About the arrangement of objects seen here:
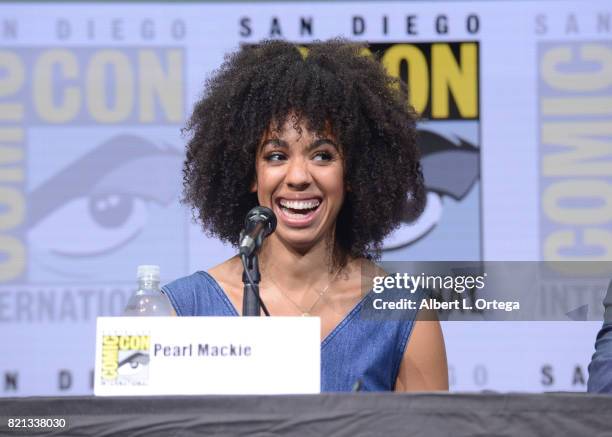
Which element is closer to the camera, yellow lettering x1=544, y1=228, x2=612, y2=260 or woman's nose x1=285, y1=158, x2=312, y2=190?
woman's nose x1=285, y1=158, x2=312, y2=190

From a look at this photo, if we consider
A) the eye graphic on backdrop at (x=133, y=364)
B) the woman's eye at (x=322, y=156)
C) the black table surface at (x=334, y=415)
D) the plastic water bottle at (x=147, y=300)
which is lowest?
the black table surface at (x=334, y=415)

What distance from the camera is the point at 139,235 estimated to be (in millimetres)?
3459

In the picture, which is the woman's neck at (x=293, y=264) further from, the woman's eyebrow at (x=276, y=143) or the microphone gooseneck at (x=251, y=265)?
the microphone gooseneck at (x=251, y=265)

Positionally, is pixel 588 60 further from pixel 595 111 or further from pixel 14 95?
pixel 14 95

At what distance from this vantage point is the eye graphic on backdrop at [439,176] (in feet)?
11.3

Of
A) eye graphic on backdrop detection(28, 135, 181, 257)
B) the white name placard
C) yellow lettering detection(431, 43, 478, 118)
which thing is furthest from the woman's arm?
eye graphic on backdrop detection(28, 135, 181, 257)

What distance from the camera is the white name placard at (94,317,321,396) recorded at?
155 centimetres

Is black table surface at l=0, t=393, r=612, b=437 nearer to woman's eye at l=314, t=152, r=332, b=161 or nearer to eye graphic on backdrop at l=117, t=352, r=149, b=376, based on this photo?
eye graphic on backdrop at l=117, t=352, r=149, b=376

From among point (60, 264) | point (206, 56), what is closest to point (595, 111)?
point (206, 56)

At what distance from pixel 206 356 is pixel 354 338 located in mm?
766

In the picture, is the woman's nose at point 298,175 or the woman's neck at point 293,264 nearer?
the woman's nose at point 298,175

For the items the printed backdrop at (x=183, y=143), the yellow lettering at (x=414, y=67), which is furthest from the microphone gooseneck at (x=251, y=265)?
→ the yellow lettering at (x=414, y=67)

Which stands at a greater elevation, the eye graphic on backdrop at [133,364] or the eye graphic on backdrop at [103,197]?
the eye graphic on backdrop at [103,197]

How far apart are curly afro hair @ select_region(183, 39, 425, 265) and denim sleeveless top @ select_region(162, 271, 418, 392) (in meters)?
0.21
